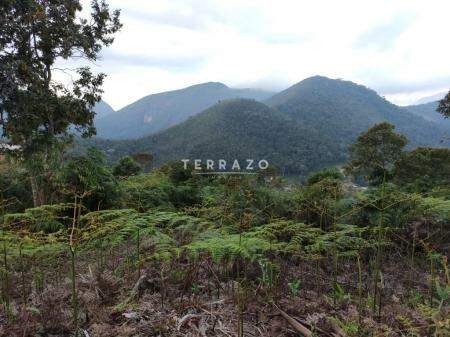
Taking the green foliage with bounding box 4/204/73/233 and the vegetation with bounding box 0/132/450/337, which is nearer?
the vegetation with bounding box 0/132/450/337

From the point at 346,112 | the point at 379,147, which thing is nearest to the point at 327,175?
the point at 379,147

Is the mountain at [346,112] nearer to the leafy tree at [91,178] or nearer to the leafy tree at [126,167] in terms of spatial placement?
the leafy tree at [126,167]

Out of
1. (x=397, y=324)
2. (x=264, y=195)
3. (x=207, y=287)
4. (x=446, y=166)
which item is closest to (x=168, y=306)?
(x=207, y=287)

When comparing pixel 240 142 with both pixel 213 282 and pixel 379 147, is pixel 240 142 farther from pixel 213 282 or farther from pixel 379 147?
pixel 213 282

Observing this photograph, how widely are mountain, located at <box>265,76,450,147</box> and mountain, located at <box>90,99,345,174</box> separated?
66.0ft

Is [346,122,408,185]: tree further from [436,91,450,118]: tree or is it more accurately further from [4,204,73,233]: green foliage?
[4,204,73,233]: green foliage

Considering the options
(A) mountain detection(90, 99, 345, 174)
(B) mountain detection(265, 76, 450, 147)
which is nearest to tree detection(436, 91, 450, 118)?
(A) mountain detection(90, 99, 345, 174)

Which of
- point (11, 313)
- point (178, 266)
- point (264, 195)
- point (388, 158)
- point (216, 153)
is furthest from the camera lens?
point (216, 153)

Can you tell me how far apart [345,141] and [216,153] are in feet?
182

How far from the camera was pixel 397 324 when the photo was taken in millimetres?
2467

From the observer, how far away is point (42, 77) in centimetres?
1223

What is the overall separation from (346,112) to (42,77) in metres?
147

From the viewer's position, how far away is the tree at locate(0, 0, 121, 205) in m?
10.6

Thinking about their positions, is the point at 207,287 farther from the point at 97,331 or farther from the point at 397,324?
the point at 397,324
